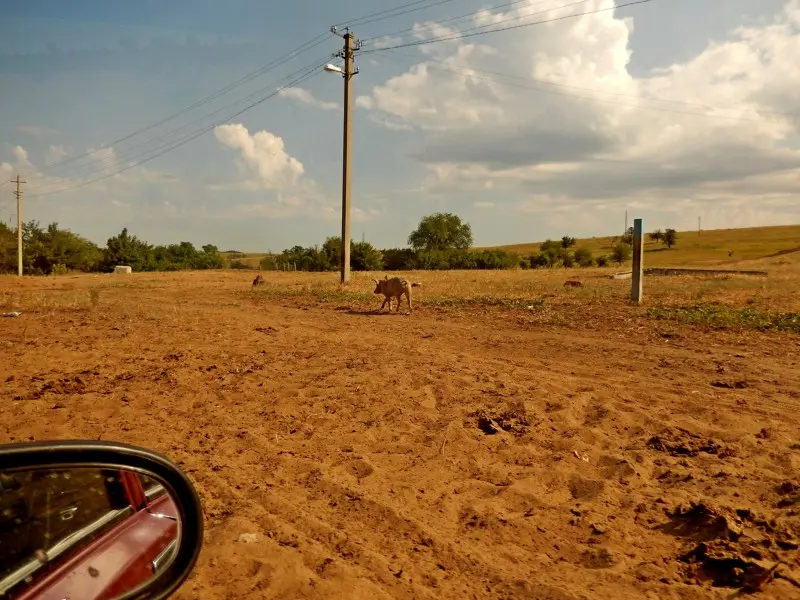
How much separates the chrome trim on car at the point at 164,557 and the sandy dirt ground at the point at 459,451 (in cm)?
105

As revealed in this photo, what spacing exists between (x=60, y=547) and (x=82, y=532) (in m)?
0.09

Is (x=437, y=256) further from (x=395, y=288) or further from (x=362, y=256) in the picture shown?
(x=395, y=288)

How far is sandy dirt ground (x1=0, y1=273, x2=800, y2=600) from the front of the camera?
10.2ft

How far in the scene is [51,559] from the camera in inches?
63.6

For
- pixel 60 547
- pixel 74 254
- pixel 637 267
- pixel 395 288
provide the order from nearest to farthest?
pixel 60 547
pixel 395 288
pixel 637 267
pixel 74 254

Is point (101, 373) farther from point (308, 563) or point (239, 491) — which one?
point (308, 563)

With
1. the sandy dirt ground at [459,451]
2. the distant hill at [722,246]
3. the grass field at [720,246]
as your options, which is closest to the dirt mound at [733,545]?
the sandy dirt ground at [459,451]

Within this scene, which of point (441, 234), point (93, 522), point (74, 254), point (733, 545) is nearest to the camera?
point (93, 522)

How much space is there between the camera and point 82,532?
174 cm

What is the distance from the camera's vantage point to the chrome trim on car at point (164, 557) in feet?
6.37

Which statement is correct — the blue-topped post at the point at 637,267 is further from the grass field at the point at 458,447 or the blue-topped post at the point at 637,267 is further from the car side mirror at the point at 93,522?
the car side mirror at the point at 93,522

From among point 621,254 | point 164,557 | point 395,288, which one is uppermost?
point 621,254

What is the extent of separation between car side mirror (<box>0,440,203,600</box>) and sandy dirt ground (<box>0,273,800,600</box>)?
110cm

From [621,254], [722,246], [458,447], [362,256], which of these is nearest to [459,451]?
[458,447]
